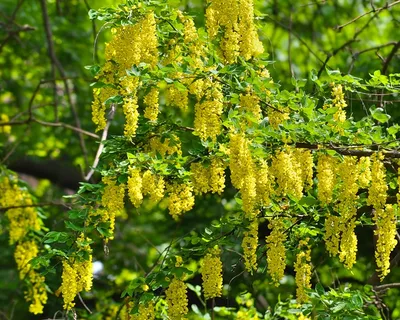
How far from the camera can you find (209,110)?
486cm

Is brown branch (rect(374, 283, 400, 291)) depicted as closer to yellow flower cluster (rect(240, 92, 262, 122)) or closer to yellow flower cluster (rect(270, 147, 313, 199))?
yellow flower cluster (rect(270, 147, 313, 199))

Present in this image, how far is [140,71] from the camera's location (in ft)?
15.8

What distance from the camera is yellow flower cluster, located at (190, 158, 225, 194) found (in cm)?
516

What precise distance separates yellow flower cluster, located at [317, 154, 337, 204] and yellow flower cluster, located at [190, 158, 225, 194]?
0.58m

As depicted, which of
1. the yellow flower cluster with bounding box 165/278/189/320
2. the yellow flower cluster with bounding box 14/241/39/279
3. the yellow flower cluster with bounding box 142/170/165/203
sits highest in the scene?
the yellow flower cluster with bounding box 142/170/165/203

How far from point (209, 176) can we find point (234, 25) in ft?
2.86

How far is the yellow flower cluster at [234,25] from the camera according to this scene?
518 cm

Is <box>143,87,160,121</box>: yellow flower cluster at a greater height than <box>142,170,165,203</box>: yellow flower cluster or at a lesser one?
greater

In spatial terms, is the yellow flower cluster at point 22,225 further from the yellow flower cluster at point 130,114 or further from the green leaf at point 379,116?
the green leaf at point 379,116

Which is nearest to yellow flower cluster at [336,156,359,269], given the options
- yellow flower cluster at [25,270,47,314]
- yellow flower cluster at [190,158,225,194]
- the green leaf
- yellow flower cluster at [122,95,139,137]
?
the green leaf

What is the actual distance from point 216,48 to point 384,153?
119 cm

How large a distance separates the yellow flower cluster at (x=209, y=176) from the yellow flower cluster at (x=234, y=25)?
60 centimetres

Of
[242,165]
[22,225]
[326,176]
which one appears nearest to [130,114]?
[242,165]

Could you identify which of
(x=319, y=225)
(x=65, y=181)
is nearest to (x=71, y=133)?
(x=65, y=181)
